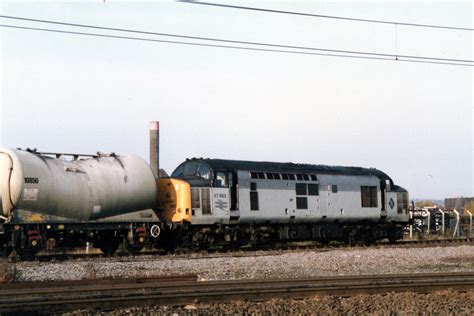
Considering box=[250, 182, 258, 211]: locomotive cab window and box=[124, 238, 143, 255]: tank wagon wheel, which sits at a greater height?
box=[250, 182, 258, 211]: locomotive cab window

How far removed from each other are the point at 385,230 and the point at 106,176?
1615 cm

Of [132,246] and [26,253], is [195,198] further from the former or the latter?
[26,253]

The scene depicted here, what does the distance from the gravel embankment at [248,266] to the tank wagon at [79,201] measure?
212 cm

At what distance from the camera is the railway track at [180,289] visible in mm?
12562

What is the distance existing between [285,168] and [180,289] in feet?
59.7

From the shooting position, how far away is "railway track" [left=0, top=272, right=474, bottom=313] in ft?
41.2

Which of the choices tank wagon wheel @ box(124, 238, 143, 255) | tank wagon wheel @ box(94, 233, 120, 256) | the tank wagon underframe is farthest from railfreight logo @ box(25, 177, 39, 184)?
tank wagon wheel @ box(124, 238, 143, 255)

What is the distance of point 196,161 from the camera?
99.5ft

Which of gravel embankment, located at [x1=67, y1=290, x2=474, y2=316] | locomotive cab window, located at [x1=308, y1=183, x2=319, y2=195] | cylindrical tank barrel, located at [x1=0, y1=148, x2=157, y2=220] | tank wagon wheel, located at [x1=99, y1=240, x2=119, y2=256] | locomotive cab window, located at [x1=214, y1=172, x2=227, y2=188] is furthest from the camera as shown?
locomotive cab window, located at [x1=308, y1=183, x2=319, y2=195]

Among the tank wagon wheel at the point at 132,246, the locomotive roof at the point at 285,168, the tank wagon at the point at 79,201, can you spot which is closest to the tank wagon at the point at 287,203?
the locomotive roof at the point at 285,168

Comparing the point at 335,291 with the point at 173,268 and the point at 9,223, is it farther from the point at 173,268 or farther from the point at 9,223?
the point at 9,223

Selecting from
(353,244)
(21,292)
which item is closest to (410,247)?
(353,244)

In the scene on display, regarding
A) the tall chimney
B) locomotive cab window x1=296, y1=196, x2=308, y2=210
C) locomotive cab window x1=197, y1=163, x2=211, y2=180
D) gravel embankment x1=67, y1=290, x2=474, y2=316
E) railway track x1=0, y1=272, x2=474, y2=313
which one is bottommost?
gravel embankment x1=67, y1=290, x2=474, y2=316

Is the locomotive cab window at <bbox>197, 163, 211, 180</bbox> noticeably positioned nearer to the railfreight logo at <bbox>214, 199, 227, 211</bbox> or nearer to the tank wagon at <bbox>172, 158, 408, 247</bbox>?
the tank wagon at <bbox>172, 158, 408, 247</bbox>
